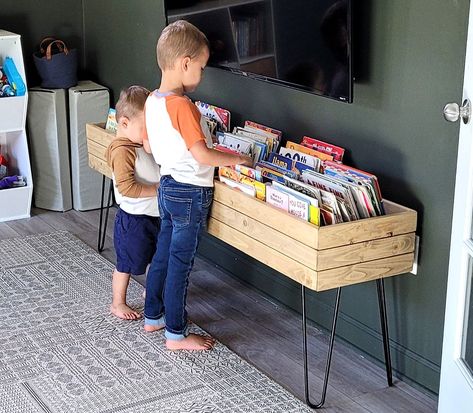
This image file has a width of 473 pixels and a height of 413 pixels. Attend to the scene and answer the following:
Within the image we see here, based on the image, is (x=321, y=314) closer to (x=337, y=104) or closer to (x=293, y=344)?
(x=293, y=344)

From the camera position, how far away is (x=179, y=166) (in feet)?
9.18

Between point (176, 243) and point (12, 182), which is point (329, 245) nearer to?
point (176, 243)

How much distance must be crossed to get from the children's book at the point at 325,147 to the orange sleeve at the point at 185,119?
1.43 feet

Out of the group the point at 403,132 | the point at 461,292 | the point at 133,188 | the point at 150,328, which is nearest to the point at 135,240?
the point at 133,188

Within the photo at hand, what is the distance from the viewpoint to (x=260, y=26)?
297 centimetres

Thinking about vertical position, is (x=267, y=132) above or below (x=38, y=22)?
below

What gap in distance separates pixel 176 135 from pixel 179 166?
12 cm

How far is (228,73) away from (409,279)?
118 cm

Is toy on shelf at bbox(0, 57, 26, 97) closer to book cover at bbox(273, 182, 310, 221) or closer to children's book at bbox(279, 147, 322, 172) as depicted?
children's book at bbox(279, 147, 322, 172)

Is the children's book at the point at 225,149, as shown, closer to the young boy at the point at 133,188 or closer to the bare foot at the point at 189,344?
the young boy at the point at 133,188

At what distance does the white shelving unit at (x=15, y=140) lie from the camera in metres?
4.14

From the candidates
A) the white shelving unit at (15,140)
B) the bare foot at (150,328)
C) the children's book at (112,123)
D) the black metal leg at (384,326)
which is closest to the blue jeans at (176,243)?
the bare foot at (150,328)

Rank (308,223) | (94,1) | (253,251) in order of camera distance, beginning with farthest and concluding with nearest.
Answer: (94,1) < (253,251) < (308,223)

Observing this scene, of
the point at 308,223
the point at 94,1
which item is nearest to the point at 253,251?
the point at 308,223
